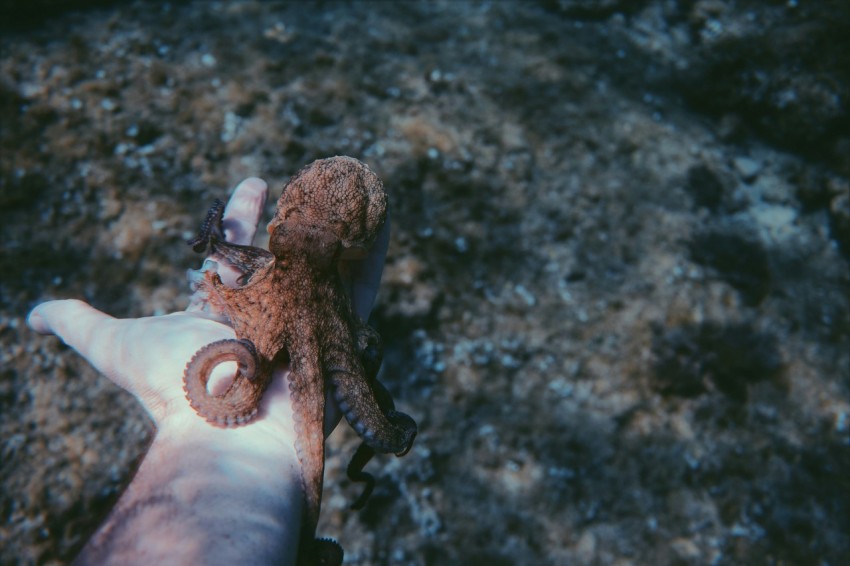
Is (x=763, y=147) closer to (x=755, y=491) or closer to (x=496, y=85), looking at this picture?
(x=496, y=85)

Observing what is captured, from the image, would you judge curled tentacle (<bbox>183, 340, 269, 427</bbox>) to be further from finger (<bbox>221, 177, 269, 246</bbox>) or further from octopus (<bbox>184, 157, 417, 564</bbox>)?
finger (<bbox>221, 177, 269, 246</bbox>)

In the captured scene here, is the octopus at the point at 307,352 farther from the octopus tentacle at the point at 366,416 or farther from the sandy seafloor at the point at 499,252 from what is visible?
the sandy seafloor at the point at 499,252

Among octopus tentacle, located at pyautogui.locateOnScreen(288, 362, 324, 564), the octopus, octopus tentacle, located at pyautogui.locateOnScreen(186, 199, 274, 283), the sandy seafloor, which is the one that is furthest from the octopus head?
the sandy seafloor

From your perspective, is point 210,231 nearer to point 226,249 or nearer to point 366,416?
point 226,249

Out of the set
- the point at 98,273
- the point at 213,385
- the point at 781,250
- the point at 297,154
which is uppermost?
the point at 213,385

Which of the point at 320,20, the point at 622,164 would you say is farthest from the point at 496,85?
the point at 320,20
